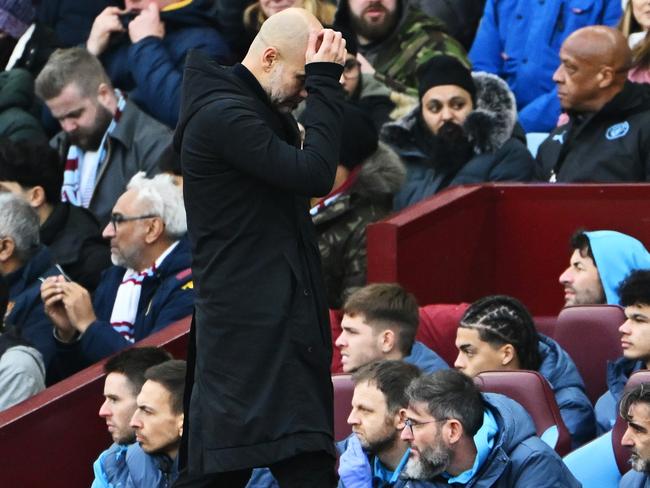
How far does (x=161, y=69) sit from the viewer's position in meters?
10.6

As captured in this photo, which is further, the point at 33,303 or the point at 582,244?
the point at 33,303

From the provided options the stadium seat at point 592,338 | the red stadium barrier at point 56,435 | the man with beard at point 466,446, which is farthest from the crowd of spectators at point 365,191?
the red stadium barrier at point 56,435

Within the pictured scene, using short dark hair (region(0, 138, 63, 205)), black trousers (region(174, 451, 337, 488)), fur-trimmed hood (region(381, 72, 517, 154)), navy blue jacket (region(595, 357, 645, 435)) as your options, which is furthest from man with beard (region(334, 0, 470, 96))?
black trousers (region(174, 451, 337, 488))

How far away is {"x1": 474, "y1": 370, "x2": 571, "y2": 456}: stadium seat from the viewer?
22.1 feet

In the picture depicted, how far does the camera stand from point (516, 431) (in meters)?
6.24

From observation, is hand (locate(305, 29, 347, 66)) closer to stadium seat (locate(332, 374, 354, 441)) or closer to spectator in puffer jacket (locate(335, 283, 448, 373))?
stadium seat (locate(332, 374, 354, 441))

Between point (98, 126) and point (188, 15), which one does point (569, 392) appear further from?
point (188, 15)

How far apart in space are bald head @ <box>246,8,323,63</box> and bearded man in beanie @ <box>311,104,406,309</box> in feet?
11.9

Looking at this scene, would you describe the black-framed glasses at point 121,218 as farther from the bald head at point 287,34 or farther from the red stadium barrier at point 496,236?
the bald head at point 287,34

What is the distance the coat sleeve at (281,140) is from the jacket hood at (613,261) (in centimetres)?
331

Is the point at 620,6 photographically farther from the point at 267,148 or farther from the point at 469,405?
the point at 267,148

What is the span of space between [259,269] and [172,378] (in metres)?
1.99

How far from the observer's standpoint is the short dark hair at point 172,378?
6836mm

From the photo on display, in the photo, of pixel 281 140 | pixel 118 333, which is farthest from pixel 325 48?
pixel 118 333
